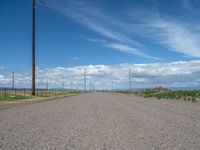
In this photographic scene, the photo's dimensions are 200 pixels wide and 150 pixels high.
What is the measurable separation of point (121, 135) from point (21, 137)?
300 cm

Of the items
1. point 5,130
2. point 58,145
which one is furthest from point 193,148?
point 5,130

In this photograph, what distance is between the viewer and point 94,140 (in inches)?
350

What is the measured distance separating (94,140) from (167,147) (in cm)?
209

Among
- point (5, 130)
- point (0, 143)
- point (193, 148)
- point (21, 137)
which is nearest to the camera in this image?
point (193, 148)

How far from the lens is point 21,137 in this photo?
9484mm

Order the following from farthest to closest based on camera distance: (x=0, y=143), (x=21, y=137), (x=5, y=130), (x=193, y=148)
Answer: (x=5, y=130), (x=21, y=137), (x=0, y=143), (x=193, y=148)

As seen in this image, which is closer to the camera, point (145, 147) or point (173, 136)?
point (145, 147)

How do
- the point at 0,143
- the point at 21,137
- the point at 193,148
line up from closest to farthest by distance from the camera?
the point at 193,148 → the point at 0,143 → the point at 21,137

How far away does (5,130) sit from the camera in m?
11.1

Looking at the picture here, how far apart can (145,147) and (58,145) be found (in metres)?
2.18

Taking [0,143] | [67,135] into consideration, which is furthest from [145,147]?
[0,143]

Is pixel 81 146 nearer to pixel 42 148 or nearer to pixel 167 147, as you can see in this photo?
pixel 42 148

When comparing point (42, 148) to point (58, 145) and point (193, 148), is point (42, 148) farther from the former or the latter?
point (193, 148)

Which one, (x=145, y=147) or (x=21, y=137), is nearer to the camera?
(x=145, y=147)
